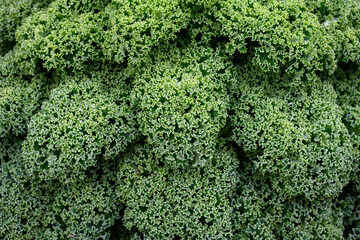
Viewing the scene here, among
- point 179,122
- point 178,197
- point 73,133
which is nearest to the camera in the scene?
point 179,122

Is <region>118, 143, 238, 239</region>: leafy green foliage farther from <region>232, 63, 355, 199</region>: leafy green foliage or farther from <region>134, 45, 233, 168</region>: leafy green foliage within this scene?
<region>232, 63, 355, 199</region>: leafy green foliage

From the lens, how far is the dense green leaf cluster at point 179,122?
2.82 metres

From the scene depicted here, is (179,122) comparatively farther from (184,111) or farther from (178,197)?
(178,197)

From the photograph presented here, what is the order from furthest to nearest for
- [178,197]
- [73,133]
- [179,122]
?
[178,197] < [73,133] < [179,122]

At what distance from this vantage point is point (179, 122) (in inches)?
105

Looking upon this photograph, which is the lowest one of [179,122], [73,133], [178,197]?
[178,197]

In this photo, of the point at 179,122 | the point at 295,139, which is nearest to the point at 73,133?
the point at 179,122

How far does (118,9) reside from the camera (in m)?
2.93

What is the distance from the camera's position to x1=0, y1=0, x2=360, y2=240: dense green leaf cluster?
2818 millimetres

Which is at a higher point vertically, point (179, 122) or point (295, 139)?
point (179, 122)

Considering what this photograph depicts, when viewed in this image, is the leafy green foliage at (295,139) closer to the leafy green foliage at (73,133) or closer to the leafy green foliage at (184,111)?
the leafy green foliage at (184,111)

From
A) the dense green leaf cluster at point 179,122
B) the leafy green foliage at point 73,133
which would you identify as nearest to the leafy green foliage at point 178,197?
the dense green leaf cluster at point 179,122

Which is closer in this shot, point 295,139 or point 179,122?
point 179,122

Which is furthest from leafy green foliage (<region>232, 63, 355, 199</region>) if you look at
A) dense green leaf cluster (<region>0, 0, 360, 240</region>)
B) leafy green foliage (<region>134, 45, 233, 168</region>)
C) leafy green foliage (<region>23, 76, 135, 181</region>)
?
leafy green foliage (<region>23, 76, 135, 181</region>)
